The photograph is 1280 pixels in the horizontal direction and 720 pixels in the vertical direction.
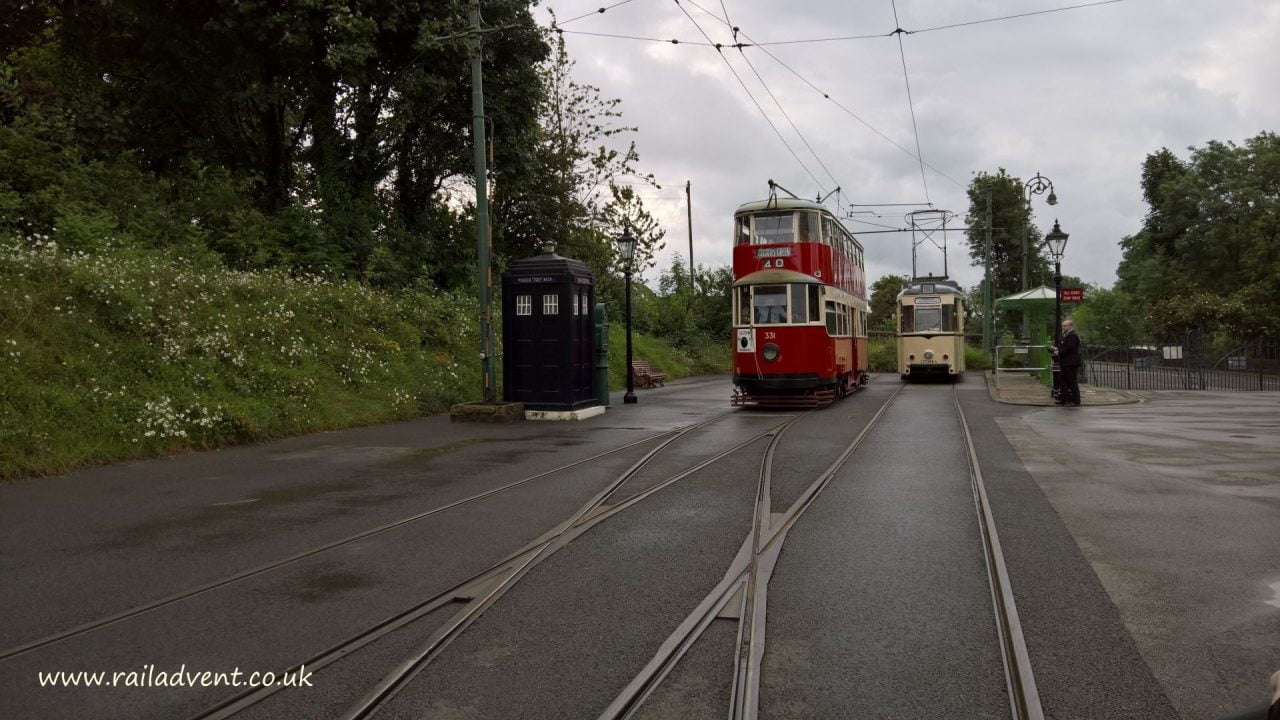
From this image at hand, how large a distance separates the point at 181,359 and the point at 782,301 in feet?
37.4

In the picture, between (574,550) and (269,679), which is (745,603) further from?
(269,679)

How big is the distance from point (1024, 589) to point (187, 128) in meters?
23.9

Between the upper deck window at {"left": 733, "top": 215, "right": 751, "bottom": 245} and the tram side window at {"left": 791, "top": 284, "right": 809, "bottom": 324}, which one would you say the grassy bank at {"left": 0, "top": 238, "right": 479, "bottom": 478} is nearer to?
the upper deck window at {"left": 733, "top": 215, "right": 751, "bottom": 245}

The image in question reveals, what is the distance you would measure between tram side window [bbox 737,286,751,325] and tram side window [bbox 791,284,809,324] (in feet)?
3.17

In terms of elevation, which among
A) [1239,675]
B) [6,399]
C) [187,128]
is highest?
[187,128]

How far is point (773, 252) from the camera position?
17969mm

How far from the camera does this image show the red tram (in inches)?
701

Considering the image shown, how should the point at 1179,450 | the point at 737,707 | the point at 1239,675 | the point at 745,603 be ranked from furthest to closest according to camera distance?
the point at 1179,450
the point at 745,603
the point at 1239,675
the point at 737,707

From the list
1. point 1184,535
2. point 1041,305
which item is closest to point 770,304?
point 1184,535

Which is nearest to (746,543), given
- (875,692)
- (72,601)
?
(875,692)

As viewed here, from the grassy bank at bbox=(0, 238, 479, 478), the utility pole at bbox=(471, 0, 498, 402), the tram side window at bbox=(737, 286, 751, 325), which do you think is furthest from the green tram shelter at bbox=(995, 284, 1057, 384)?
the grassy bank at bbox=(0, 238, 479, 478)

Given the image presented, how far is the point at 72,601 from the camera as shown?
4719 mm

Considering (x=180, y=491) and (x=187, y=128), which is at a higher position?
(x=187, y=128)

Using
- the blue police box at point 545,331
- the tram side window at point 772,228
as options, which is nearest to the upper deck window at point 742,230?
the tram side window at point 772,228
